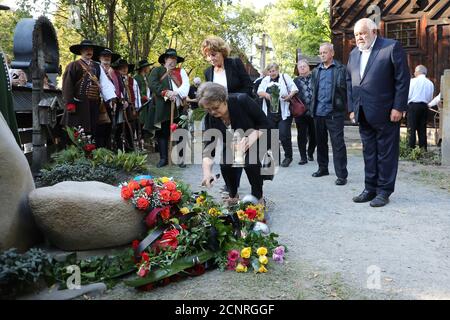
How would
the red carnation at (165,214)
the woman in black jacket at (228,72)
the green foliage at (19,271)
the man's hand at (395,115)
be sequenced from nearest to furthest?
the green foliage at (19,271) → the red carnation at (165,214) → the man's hand at (395,115) → the woman in black jacket at (228,72)

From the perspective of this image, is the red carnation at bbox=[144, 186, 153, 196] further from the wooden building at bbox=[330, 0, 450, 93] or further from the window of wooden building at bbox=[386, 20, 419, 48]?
the window of wooden building at bbox=[386, 20, 419, 48]

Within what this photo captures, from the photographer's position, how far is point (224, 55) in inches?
234

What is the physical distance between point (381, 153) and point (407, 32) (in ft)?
34.7

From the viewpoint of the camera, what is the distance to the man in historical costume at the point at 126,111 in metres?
8.84

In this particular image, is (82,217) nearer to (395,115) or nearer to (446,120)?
(395,115)

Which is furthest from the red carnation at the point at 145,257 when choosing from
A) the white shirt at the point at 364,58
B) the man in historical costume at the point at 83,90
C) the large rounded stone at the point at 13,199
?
the man in historical costume at the point at 83,90

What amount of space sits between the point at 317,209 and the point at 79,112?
4.05 meters

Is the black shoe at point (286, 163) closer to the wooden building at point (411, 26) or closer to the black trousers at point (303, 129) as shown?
the black trousers at point (303, 129)

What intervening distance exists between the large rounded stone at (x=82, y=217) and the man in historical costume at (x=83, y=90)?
4015mm

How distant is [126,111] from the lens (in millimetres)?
9461

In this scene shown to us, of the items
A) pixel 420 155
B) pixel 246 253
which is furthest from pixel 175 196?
pixel 420 155

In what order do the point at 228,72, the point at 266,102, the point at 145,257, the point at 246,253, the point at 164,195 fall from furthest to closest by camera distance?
the point at 266,102
the point at 228,72
the point at 164,195
the point at 246,253
the point at 145,257

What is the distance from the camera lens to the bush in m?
6.10

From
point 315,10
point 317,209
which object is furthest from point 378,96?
point 315,10
